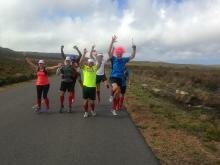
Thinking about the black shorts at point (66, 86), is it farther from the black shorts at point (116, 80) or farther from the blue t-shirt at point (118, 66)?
the blue t-shirt at point (118, 66)

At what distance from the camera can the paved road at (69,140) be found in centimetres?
832

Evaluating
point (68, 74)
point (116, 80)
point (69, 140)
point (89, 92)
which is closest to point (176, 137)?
point (69, 140)

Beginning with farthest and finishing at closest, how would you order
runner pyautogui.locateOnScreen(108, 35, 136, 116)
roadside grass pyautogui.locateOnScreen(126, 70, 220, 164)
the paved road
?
runner pyautogui.locateOnScreen(108, 35, 136, 116) → roadside grass pyautogui.locateOnScreen(126, 70, 220, 164) → the paved road

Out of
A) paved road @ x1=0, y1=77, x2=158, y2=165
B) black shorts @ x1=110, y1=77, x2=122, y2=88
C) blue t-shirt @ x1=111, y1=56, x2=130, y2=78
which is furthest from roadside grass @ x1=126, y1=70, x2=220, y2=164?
blue t-shirt @ x1=111, y1=56, x2=130, y2=78

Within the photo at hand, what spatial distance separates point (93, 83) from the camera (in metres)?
13.9

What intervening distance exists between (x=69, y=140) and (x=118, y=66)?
4.60 meters

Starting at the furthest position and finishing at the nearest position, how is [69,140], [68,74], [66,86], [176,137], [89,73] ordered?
[66,86], [68,74], [89,73], [176,137], [69,140]

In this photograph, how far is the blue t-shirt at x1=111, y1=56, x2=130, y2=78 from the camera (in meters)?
14.1

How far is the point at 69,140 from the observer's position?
396 inches

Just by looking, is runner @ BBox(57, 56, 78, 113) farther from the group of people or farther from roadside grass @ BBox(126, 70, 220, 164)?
roadside grass @ BBox(126, 70, 220, 164)

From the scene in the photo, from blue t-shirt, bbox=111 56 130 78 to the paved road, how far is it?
4.43 ft

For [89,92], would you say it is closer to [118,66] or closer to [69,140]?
[118,66]

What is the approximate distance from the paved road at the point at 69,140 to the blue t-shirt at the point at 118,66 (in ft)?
4.43

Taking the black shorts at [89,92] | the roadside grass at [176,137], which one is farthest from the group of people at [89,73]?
the roadside grass at [176,137]
